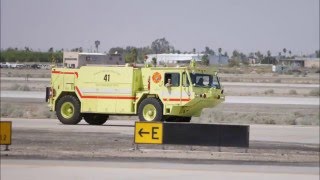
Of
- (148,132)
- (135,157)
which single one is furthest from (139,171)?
(148,132)

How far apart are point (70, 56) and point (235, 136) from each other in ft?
24.0

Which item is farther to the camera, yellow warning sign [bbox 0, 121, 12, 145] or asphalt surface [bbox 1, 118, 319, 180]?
yellow warning sign [bbox 0, 121, 12, 145]

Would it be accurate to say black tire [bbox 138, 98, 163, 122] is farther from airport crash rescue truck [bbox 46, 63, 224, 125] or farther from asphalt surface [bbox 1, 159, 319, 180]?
asphalt surface [bbox 1, 159, 319, 180]

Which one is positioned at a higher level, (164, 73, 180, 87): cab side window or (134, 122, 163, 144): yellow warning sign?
(164, 73, 180, 87): cab side window

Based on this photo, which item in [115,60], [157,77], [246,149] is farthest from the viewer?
[157,77]

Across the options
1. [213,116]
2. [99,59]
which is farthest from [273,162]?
[213,116]

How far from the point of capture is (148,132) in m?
19.8

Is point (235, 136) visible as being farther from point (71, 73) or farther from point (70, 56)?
point (70, 56)

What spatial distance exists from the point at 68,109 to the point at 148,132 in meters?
3.20

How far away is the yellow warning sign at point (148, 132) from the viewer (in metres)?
19.4

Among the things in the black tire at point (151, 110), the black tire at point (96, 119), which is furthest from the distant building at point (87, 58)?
the black tire at point (151, 110)

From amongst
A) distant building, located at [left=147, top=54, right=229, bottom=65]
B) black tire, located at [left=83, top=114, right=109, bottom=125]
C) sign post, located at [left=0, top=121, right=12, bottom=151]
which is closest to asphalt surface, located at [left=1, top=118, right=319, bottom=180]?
sign post, located at [left=0, top=121, right=12, bottom=151]

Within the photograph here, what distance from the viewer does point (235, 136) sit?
19453 mm

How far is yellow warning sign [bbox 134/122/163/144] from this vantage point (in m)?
19.4
